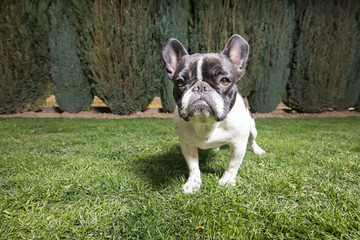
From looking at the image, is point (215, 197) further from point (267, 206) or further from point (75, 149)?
point (75, 149)

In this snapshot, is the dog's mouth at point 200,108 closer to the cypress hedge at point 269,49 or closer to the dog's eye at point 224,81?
the dog's eye at point 224,81

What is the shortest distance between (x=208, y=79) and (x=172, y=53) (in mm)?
544

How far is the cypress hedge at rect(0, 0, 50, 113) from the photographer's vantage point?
6.37m

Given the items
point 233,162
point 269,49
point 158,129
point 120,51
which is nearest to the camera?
point 233,162

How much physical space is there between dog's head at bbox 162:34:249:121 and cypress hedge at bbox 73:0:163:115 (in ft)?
16.7

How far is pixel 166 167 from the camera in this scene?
2318 mm

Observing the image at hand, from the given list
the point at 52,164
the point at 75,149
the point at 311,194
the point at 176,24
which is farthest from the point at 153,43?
the point at 311,194

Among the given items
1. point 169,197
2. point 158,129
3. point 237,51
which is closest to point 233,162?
point 169,197

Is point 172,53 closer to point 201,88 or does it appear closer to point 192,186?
point 201,88

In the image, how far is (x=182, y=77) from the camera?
1.70 meters

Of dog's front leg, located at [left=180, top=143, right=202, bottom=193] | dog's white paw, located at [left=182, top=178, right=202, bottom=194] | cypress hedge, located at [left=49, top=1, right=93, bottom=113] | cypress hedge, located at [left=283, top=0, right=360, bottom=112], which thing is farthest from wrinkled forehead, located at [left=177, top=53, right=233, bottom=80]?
cypress hedge, located at [left=283, top=0, right=360, bottom=112]

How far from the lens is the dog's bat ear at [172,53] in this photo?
1.91 m

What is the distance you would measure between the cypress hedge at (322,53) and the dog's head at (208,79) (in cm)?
736

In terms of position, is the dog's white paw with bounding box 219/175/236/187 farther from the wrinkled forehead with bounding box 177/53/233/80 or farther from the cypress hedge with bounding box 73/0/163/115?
the cypress hedge with bounding box 73/0/163/115
